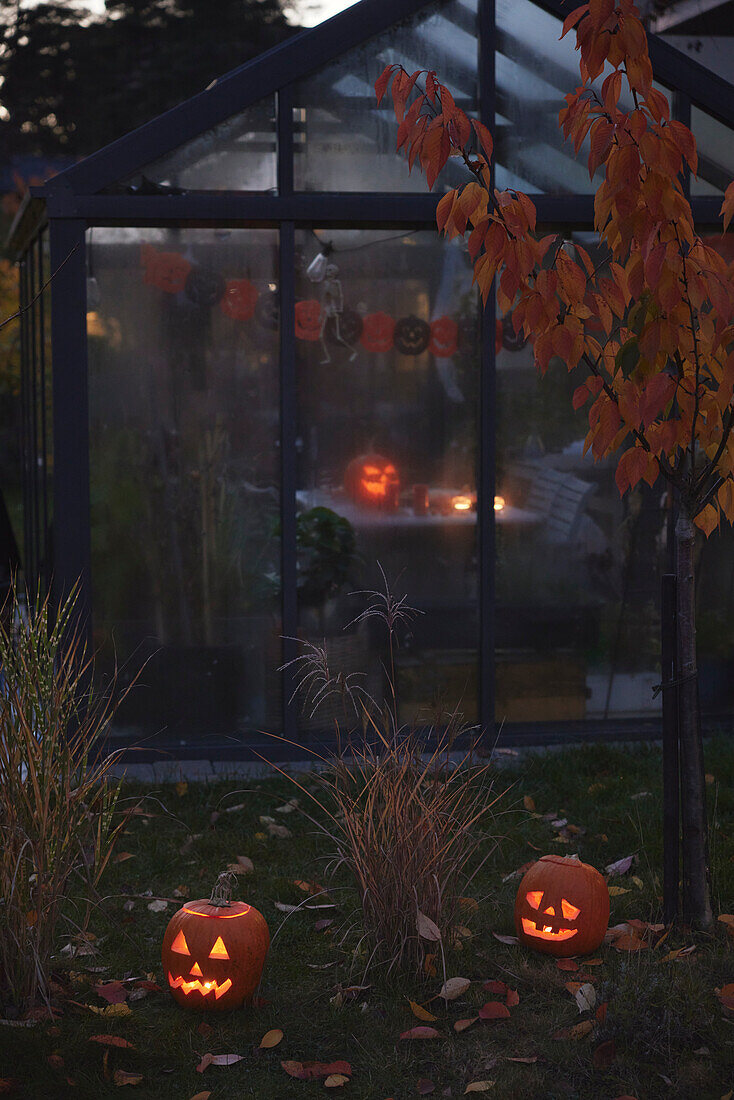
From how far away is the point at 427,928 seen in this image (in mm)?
3271

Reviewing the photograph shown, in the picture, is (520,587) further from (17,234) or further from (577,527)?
(17,234)

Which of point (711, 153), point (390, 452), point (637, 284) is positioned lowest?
point (390, 452)

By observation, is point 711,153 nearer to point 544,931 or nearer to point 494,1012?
point 544,931

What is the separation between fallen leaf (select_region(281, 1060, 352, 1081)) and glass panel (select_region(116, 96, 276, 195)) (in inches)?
162

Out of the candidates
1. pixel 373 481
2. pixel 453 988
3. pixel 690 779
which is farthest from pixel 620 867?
pixel 373 481

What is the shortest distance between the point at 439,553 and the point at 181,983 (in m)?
3.21

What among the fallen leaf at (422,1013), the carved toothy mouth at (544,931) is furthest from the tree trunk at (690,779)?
the fallen leaf at (422,1013)

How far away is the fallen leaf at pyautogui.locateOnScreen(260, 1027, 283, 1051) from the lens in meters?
3.04

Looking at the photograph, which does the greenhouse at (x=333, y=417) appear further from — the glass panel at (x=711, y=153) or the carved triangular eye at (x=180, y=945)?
the carved triangular eye at (x=180, y=945)

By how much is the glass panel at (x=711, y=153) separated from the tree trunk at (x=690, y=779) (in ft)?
10.2

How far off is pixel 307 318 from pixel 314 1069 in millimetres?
3845

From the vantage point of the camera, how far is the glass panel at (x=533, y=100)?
229 inches

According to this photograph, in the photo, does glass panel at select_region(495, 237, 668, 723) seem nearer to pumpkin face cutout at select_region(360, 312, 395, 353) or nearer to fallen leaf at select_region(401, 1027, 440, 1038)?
pumpkin face cutout at select_region(360, 312, 395, 353)

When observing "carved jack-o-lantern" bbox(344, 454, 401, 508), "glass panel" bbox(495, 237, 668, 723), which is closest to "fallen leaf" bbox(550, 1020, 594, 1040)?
"glass panel" bbox(495, 237, 668, 723)
